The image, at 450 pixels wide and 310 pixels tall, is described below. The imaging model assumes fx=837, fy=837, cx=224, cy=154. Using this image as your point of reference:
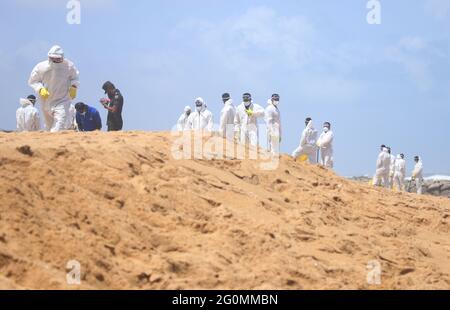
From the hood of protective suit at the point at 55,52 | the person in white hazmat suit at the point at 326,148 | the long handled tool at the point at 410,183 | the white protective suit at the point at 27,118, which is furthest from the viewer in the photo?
the long handled tool at the point at 410,183

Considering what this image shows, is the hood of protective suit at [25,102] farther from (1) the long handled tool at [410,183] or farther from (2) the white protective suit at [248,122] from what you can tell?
(1) the long handled tool at [410,183]

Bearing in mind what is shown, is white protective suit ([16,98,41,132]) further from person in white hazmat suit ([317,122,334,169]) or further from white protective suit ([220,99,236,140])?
person in white hazmat suit ([317,122,334,169])

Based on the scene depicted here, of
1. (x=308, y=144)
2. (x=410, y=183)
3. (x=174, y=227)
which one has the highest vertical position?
(x=308, y=144)

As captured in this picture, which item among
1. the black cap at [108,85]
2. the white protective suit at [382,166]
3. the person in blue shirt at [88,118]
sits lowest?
the white protective suit at [382,166]

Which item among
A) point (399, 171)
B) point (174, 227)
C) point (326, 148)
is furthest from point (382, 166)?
point (174, 227)

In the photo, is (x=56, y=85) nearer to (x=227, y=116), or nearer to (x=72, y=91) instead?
(x=72, y=91)

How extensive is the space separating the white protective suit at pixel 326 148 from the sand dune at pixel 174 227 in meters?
11.8

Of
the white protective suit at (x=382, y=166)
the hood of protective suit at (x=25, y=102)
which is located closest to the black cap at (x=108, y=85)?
the hood of protective suit at (x=25, y=102)

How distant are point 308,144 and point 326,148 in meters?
1.92

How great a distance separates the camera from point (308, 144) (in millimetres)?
21656

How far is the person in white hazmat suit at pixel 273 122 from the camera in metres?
19.7

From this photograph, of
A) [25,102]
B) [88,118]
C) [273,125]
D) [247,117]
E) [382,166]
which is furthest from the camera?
[382,166]

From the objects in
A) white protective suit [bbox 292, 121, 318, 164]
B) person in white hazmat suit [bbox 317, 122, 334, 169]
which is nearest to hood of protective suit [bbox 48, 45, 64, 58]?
white protective suit [bbox 292, 121, 318, 164]
